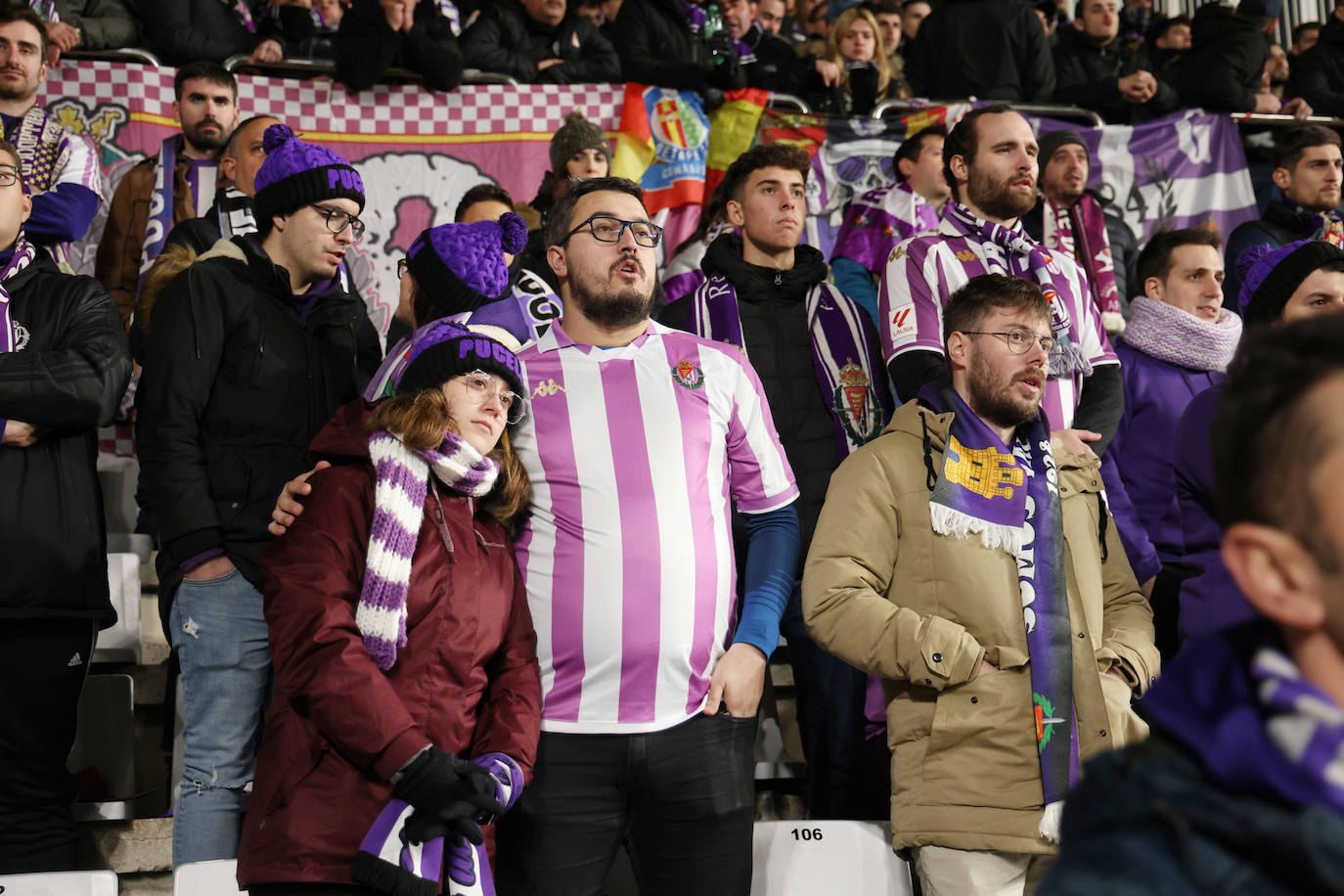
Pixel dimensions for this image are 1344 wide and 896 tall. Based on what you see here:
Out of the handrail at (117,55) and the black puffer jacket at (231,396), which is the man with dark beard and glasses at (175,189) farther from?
the black puffer jacket at (231,396)

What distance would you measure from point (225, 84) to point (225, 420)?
2579 millimetres

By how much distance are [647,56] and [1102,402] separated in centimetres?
369

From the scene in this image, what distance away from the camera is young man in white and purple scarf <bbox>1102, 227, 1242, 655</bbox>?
4434 mm

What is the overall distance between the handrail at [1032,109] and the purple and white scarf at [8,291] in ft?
16.1

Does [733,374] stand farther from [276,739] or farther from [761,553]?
[276,739]

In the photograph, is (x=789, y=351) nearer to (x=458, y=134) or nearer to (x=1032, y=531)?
(x=1032, y=531)

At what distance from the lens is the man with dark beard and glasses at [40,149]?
14.3 feet

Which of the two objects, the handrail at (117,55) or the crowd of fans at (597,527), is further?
the handrail at (117,55)

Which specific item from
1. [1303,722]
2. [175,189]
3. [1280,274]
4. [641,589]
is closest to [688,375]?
[641,589]

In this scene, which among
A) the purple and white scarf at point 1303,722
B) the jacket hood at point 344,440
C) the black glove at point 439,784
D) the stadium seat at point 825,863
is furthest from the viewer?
the stadium seat at point 825,863

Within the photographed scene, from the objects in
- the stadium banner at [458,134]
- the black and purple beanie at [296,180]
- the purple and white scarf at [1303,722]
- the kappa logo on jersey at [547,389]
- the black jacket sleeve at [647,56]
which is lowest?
the purple and white scarf at [1303,722]

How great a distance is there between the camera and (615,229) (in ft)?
11.0

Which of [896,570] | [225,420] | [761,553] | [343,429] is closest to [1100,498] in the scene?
[896,570]

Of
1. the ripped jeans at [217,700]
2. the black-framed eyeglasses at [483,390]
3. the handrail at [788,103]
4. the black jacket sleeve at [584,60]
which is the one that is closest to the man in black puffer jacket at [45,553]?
the ripped jeans at [217,700]
